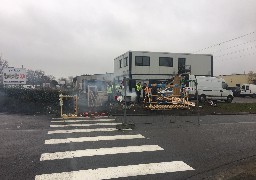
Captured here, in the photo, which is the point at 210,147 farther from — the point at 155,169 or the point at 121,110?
the point at 121,110

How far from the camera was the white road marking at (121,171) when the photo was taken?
18.5 ft

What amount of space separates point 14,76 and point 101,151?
12858mm

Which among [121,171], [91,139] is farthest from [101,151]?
[121,171]

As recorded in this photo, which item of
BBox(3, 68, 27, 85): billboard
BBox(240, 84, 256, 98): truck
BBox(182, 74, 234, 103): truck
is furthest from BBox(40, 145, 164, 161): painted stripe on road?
BBox(240, 84, 256, 98): truck

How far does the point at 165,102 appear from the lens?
1911cm

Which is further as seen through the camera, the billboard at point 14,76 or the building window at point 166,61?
the building window at point 166,61

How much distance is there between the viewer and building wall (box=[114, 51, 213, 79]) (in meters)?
31.5

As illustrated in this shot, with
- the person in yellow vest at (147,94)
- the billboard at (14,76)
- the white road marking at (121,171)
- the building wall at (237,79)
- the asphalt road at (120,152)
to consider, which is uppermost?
the building wall at (237,79)

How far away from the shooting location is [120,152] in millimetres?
7637

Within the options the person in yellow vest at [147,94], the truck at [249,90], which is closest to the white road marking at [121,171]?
the person in yellow vest at [147,94]

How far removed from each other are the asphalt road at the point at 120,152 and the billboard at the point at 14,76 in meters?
7.38

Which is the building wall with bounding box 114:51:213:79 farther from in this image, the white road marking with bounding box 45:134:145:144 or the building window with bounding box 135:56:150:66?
the white road marking with bounding box 45:134:145:144

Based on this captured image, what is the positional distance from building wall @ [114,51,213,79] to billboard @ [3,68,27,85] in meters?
14.5

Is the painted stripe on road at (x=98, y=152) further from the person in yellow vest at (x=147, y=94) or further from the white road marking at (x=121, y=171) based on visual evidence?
the person in yellow vest at (x=147, y=94)
